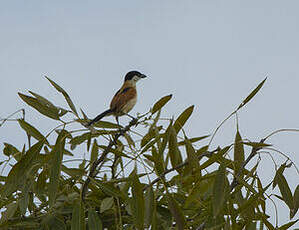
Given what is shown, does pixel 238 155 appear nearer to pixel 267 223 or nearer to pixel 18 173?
pixel 267 223

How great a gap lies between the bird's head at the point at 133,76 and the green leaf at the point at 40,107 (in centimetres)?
154

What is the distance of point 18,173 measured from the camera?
180 centimetres

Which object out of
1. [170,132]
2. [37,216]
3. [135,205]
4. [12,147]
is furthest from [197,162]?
[12,147]

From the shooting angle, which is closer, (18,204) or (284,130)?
(284,130)

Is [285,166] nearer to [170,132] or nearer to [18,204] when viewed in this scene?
[170,132]

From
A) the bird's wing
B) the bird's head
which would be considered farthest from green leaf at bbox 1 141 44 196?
the bird's head

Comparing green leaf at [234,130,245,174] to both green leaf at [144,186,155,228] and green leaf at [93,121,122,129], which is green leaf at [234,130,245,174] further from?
green leaf at [93,121,122,129]

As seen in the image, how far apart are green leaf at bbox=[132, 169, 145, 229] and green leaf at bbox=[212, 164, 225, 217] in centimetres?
23

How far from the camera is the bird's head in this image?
3.40m

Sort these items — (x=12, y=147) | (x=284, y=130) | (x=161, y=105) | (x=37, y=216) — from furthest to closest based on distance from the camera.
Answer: (x=12, y=147) → (x=37, y=216) → (x=161, y=105) → (x=284, y=130)

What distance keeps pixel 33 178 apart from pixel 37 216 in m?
0.14

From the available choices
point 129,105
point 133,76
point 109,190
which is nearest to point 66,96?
point 109,190

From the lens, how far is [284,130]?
1.62m

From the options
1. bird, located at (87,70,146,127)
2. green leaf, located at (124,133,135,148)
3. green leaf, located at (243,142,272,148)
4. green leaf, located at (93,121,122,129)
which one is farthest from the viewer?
bird, located at (87,70,146,127)
